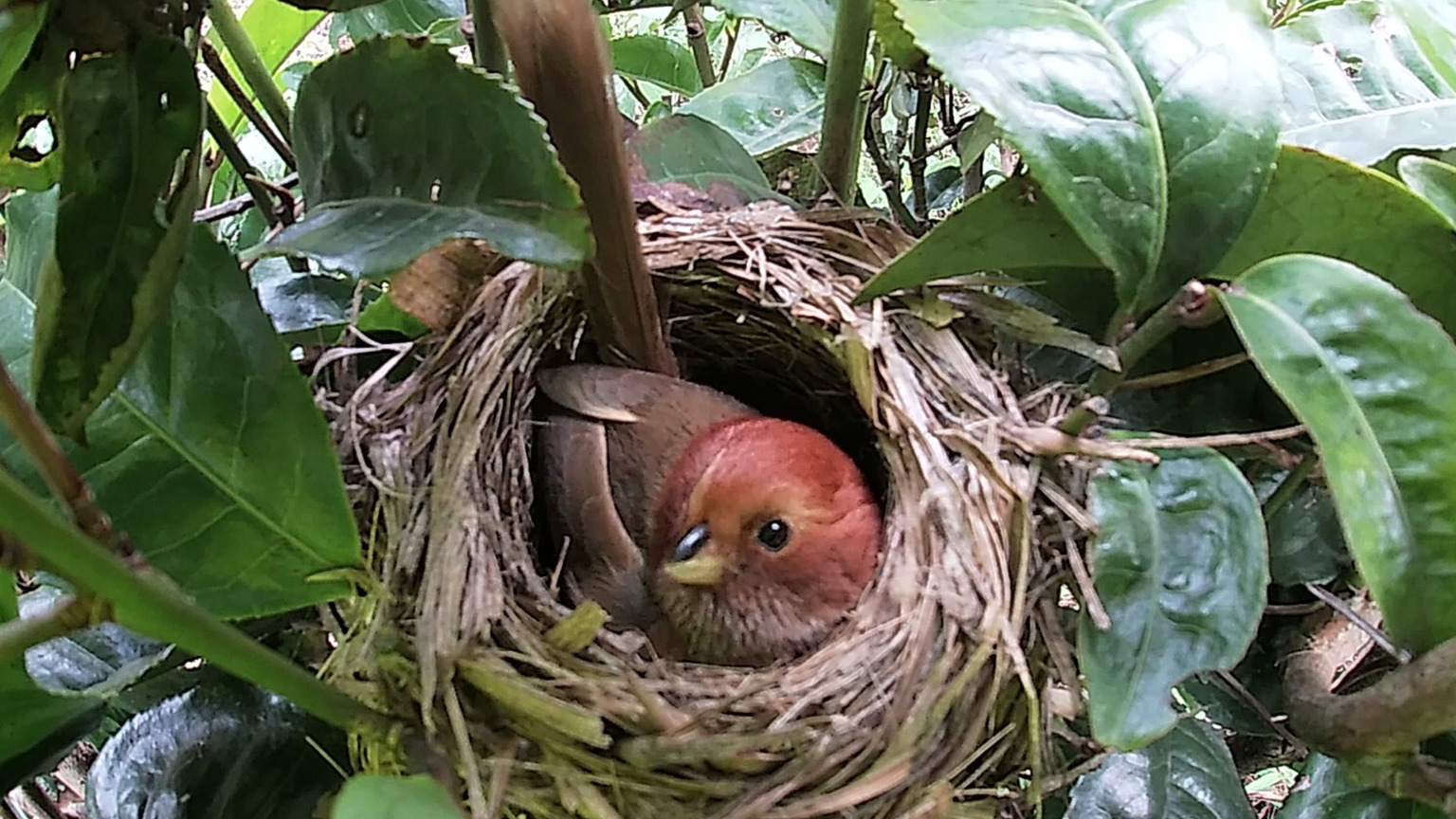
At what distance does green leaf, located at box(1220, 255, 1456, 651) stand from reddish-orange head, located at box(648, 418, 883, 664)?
0.39 metres

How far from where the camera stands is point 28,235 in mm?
661

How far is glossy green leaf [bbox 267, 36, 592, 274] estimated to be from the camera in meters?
0.48

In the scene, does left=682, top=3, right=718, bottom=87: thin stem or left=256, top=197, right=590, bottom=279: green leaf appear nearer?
left=256, top=197, right=590, bottom=279: green leaf

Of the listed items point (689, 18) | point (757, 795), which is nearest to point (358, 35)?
point (689, 18)

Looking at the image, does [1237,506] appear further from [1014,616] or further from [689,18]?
[689,18]

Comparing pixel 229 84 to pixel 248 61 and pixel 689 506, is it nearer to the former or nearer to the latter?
pixel 248 61

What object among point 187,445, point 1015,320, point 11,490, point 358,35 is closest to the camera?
point 11,490

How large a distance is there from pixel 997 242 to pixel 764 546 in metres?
0.34

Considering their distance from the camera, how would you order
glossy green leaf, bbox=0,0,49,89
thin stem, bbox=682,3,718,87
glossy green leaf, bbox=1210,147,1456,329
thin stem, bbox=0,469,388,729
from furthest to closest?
thin stem, bbox=682,3,718,87, glossy green leaf, bbox=1210,147,1456,329, glossy green leaf, bbox=0,0,49,89, thin stem, bbox=0,469,388,729

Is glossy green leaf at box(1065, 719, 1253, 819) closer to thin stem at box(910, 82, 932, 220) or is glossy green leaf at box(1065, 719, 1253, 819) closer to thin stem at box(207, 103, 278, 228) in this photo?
thin stem at box(910, 82, 932, 220)

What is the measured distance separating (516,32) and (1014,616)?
357 mm

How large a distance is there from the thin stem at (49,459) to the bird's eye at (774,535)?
0.54 m

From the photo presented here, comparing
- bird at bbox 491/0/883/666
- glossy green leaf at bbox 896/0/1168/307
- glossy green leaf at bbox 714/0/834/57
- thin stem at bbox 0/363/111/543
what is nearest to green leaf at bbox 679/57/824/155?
glossy green leaf at bbox 714/0/834/57

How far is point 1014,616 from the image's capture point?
0.63m
